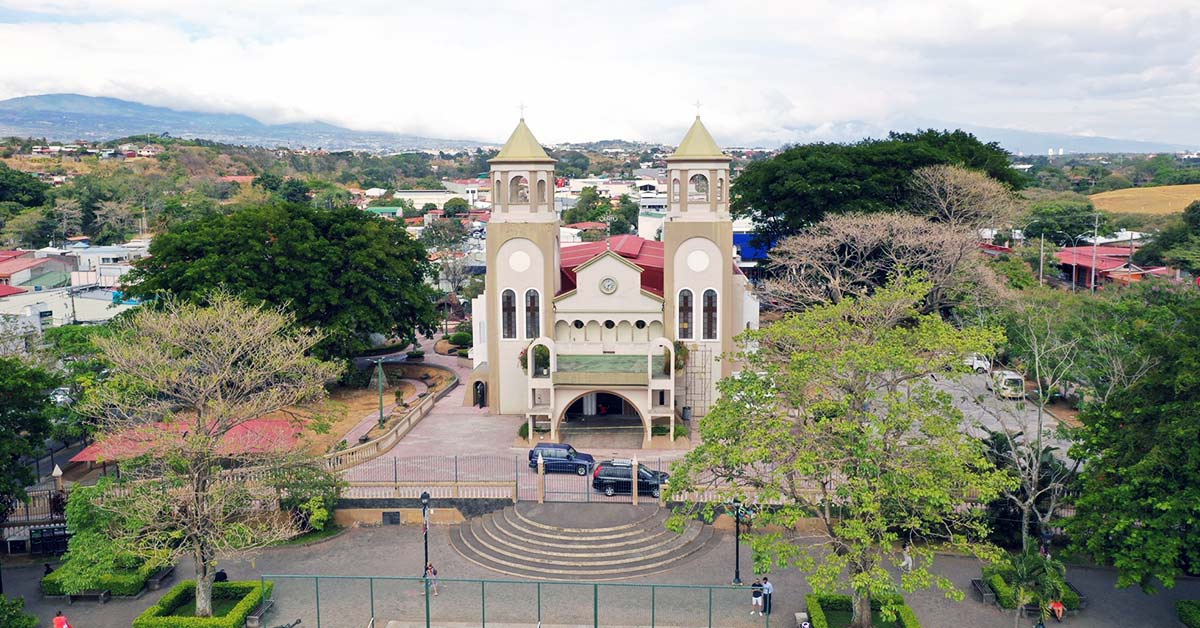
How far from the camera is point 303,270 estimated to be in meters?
40.4

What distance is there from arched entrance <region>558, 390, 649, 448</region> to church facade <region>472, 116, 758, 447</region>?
0.28 feet

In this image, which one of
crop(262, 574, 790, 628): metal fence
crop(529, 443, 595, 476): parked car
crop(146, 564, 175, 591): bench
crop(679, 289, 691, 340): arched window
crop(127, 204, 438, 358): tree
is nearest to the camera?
crop(262, 574, 790, 628): metal fence

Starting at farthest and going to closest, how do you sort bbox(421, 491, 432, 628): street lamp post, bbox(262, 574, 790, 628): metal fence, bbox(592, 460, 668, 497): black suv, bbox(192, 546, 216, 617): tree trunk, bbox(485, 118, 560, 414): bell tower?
bbox(485, 118, 560, 414): bell tower < bbox(592, 460, 668, 497): black suv < bbox(262, 574, 790, 628): metal fence < bbox(192, 546, 216, 617): tree trunk < bbox(421, 491, 432, 628): street lamp post

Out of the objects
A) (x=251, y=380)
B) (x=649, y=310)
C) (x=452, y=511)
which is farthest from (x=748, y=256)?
(x=251, y=380)

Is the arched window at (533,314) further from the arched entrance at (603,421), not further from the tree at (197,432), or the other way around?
the tree at (197,432)

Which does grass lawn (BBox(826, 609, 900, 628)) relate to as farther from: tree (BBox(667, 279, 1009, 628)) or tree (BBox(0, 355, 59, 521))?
tree (BBox(0, 355, 59, 521))

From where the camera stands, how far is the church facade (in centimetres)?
3662

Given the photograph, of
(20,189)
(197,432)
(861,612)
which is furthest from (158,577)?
(20,189)

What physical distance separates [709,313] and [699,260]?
91.1 inches

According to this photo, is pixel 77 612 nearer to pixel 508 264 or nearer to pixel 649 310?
pixel 508 264

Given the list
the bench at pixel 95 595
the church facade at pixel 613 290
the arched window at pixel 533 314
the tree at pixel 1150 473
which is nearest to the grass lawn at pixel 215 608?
the bench at pixel 95 595

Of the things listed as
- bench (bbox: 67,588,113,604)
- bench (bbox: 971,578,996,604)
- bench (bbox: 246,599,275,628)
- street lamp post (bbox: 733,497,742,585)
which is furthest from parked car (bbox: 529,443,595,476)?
bench (bbox: 67,588,113,604)

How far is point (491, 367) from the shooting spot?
38000 millimetres

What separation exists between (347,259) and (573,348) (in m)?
12.9
